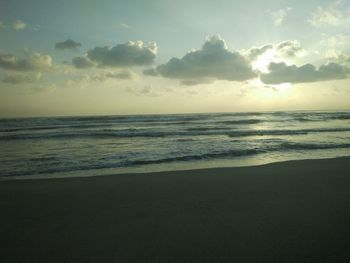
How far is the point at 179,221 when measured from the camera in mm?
3436

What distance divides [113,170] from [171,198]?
4.24 metres

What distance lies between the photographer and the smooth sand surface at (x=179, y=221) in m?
2.65

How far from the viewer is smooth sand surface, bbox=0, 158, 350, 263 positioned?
2.65 meters

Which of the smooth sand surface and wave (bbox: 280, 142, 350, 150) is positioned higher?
the smooth sand surface

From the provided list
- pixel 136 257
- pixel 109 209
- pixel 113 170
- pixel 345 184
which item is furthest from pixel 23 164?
pixel 345 184

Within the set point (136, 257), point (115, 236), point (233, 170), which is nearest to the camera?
point (136, 257)

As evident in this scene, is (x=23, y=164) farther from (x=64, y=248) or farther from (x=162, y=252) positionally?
(x=162, y=252)

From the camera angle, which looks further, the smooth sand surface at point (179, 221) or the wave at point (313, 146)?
the wave at point (313, 146)

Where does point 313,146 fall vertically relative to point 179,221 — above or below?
below

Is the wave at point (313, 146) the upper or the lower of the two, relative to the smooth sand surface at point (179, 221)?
lower

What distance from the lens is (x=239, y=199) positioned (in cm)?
434

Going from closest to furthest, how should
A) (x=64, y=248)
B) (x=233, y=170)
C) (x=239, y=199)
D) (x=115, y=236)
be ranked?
(x=64, y=248), (x=115, y=236), (x=239, y=199), (x=233, y=170)

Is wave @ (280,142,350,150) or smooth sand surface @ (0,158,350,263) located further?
wave @ (280,142,350,150)

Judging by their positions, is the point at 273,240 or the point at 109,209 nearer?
the point at 273,240
